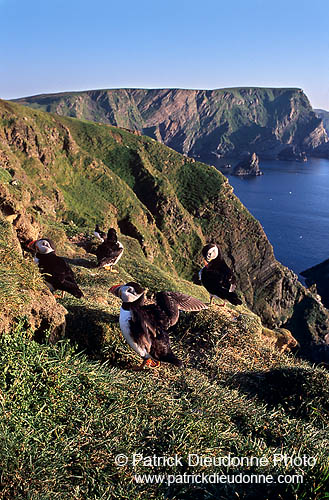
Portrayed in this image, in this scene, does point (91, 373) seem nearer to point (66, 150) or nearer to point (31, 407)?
point (31, 407)

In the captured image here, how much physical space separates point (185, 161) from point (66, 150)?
3436cm

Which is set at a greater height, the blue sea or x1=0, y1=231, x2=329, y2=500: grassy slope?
x1=0, y1=231, x2=329, y2=500: grassy slope

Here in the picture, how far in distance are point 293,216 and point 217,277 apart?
433 feet

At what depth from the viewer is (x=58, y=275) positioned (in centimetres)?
830

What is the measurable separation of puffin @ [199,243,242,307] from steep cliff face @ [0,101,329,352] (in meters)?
36.1

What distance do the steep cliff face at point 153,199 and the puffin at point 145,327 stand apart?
39360 mm

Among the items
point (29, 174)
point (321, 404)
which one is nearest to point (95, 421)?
point (321, 404)

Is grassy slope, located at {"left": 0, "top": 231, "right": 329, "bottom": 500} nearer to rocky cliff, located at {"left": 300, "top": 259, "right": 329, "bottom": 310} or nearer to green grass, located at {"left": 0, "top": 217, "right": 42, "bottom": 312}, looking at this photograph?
green grass, located at {"left": 0, "top": 217, "right": 42, "bottom": 312}

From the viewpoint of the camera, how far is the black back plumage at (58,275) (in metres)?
8.25

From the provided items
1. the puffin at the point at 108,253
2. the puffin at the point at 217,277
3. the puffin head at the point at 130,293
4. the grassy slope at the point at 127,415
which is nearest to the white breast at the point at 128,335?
the grassy slope at the point at 127,415

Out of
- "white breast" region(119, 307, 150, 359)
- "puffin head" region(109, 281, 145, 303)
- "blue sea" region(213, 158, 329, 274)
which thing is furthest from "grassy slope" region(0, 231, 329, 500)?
"blue sea" region(213, 158, 329, 274)

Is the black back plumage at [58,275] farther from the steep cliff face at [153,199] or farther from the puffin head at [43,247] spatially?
the steep cliff face at [153,199]

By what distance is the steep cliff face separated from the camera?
54.4m

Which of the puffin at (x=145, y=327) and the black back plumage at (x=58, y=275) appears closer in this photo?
the puffin at (x=145, y=327)
